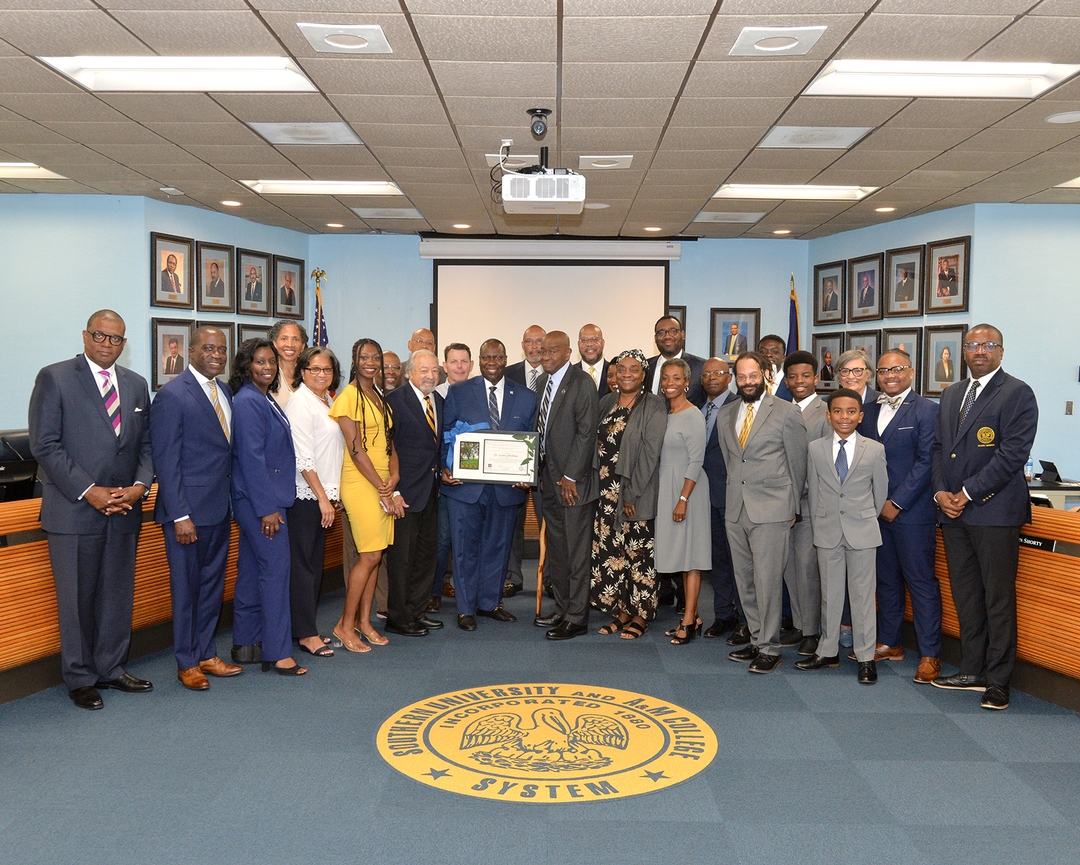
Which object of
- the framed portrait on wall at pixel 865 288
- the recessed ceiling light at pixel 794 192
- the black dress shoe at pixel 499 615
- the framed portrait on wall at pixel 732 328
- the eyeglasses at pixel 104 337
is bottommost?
the black dress shoe at pixel 499 615

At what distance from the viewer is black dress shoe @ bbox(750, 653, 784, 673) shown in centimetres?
480

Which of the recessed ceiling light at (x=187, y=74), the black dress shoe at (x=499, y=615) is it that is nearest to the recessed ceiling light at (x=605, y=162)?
the recessed ceiling light at (x=187, y=74)

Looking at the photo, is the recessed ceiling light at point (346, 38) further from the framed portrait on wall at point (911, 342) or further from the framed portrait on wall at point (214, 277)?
the framed portrait on wall at point (911, 342)

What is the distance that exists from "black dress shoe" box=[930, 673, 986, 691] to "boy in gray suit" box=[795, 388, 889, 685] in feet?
1.21

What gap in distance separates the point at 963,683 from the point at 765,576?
117cm

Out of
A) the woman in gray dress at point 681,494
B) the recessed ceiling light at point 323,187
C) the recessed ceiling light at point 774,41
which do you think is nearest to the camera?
the recessed ceiling light at point 774,41

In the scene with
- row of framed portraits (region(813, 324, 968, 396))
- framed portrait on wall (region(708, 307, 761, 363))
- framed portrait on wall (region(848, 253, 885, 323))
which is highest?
framed portrait on wall (region(848, 253, 885, 323))


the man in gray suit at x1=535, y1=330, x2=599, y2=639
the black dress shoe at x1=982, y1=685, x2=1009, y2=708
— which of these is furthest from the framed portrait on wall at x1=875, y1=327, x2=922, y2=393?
the black dress shoe at x1=982, y1=685, x2=1009, y2=708

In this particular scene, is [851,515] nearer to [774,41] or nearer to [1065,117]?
[774,41]

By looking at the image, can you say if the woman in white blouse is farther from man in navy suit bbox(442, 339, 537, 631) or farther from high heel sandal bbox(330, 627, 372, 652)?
man in navy suit bbox(442, 339, 537, 631)

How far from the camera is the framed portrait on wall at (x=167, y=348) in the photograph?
8914mm

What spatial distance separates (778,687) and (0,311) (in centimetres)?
870

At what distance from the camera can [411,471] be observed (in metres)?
5.45

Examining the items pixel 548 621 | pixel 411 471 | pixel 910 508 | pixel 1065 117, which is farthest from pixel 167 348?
pixel 1065 117
